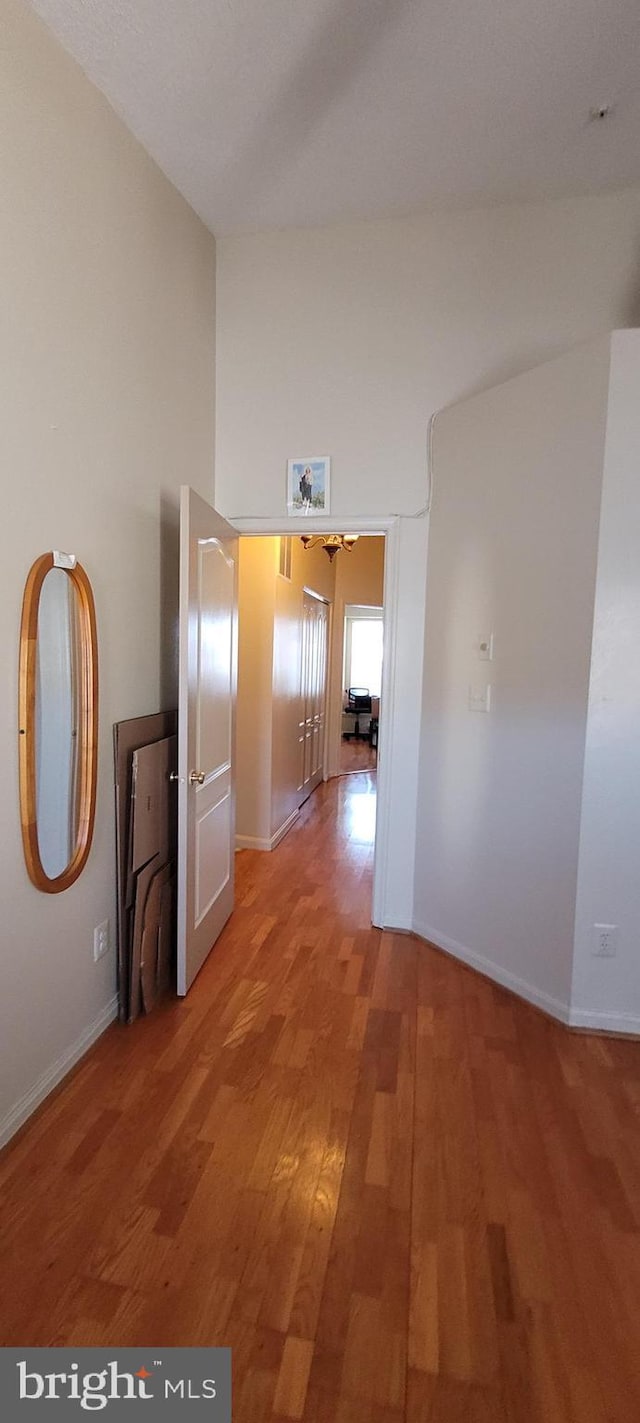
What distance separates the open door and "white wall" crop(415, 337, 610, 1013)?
0.98m

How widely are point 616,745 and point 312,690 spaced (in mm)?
3935

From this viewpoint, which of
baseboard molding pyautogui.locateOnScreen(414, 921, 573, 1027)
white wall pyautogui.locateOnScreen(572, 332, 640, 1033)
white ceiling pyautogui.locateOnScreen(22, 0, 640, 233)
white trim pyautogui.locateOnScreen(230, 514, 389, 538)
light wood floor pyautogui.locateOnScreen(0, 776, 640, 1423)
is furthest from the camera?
white trim pyautogui.locateOnScreen(230, 514, 389, 538)

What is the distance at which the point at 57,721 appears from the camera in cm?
199

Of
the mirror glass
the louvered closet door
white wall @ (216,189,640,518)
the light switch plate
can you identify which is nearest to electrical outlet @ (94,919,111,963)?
the mirror glass

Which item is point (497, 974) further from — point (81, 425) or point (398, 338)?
point (398, 338)

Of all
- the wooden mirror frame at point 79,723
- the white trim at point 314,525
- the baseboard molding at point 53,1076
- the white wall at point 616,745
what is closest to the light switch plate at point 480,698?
the white wall at point 616,745

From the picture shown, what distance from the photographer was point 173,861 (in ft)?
8.90

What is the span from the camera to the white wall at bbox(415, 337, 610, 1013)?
2334 millimetres

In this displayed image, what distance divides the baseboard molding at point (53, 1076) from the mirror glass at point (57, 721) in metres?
0.65

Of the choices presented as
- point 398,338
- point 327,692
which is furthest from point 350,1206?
point 327,692

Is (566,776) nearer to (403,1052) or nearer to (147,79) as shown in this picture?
(403,1052)

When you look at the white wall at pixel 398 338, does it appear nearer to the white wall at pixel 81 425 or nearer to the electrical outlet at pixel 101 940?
the white wall at pixel 81 425

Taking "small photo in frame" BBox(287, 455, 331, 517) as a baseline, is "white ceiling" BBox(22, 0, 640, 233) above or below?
above

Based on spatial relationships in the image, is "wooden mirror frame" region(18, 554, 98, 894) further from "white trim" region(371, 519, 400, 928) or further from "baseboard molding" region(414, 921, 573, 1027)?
"baseboard molding" region(414, 921, 573, 1027)
